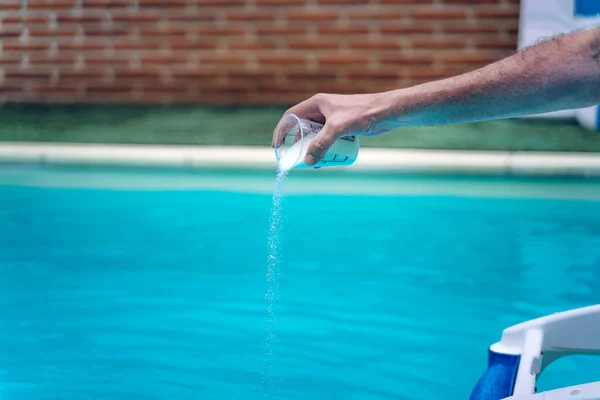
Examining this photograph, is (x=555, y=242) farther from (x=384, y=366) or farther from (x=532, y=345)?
(x=532, y=345)

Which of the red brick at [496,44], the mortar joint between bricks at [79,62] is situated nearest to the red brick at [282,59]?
the red brick at [496,44]

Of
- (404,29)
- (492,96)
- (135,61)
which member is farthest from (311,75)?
(492,96)

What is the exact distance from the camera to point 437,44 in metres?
5.49

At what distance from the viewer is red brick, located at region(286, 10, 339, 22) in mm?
5590

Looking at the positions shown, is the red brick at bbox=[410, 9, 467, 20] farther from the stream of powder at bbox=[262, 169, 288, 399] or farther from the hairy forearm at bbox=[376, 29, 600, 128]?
the hairy forearm at bbox=[376, 29, 600, 128]

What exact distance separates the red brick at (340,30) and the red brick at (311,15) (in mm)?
55

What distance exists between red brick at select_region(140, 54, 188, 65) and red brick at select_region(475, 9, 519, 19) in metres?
2.08

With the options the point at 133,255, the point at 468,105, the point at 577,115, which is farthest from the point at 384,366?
the point at 577,115

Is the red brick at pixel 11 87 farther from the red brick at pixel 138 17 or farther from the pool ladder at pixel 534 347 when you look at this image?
the pool ladder at pixel 534 347

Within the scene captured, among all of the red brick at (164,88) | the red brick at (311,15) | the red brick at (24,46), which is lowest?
the red brick at (164,88)

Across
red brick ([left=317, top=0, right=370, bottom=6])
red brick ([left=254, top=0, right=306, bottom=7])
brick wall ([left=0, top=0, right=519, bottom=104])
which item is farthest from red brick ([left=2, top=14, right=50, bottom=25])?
red brick ([left=317, top=0, right=370, bottom=6])

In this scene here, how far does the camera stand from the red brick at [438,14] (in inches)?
214

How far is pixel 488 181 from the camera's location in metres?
4.03

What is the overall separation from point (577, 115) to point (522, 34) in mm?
655
